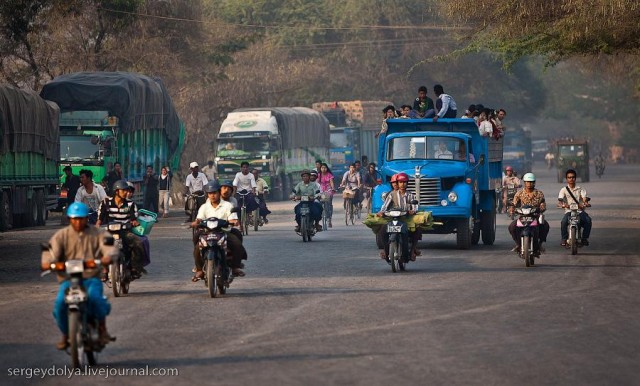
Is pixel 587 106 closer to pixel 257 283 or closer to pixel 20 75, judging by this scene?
pixel 20 75

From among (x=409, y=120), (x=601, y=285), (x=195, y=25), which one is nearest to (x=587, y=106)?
(x=195, y=25)

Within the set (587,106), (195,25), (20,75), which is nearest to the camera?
(20,75)

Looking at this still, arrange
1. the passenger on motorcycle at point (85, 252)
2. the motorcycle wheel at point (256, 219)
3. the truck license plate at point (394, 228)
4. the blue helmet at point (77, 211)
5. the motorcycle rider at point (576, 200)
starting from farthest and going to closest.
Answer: the motorcycle wheel at point (256, 219)
the motorcycle rider at point (576, 200)
the truck license plate at point (394, 228)
the blue helmet at point (77, 211)
the passenger on motorcycle at point (85, 252)

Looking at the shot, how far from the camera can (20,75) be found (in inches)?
1998

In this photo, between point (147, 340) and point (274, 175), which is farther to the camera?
point (274, 175)

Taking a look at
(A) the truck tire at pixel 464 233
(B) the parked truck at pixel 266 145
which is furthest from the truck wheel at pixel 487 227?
(B) the parked truck at pixel 266 145

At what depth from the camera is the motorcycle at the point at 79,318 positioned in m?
10.4

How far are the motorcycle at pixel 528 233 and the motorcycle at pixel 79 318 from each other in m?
10.4

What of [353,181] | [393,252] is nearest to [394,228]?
[393,252]

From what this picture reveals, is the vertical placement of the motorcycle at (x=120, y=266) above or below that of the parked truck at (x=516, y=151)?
below

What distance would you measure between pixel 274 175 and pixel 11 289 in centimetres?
3510

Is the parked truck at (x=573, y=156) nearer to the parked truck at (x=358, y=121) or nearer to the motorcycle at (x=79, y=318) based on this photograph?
the parked truck at (x=358, y=121)

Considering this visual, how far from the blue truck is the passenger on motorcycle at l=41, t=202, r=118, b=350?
42.4ft

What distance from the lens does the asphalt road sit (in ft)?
34.3
